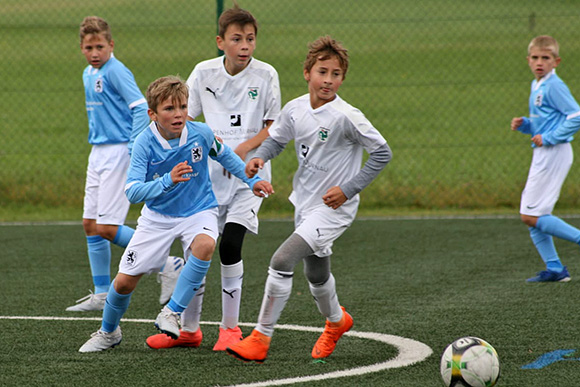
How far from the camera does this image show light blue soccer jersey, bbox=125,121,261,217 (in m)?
5.25

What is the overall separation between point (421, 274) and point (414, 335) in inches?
94.4

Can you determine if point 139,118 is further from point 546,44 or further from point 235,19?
point 546,44

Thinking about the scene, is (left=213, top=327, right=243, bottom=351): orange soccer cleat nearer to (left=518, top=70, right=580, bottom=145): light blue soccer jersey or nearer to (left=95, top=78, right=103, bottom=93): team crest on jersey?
(left=95, top=78, right=103, bottom=93): team crest on jersey

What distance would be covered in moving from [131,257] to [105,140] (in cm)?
218

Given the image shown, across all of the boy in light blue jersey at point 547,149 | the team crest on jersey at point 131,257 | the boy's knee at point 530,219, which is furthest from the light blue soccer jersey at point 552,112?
the team crest on jersey at point 131,257

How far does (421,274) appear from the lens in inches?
319

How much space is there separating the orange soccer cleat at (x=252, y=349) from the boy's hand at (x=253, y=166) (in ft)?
2.92

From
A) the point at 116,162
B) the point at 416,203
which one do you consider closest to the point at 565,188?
the point at 416,203

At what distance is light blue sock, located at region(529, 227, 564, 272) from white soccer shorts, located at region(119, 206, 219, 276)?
3.51m

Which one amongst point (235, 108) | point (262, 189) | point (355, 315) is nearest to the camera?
point (262, 189)

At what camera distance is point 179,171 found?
16.2 feet

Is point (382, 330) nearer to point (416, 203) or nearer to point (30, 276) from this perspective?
point (30, 276)

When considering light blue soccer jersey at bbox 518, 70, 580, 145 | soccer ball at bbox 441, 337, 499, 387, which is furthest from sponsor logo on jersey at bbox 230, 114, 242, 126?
Answer: light blue soccer jersey at bbox 518, 70, 580, 145

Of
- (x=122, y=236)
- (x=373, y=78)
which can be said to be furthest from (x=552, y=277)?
(x=373, y=78)
